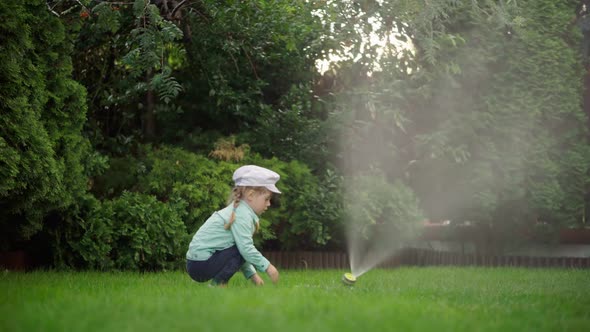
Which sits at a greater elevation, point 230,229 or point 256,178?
point 256,178

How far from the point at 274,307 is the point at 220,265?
5.30 feet

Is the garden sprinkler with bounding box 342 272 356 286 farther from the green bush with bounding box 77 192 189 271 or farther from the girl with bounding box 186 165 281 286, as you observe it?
the green bush with bounding box 77 192 189 271

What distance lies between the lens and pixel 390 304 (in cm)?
487

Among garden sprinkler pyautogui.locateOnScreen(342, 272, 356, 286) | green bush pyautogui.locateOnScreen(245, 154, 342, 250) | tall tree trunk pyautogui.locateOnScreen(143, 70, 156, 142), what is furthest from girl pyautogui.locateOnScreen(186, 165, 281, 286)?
tall tree trunk pyautogui.locateOnScreen(143, 70, 156, 142)

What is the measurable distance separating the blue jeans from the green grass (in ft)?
0.62

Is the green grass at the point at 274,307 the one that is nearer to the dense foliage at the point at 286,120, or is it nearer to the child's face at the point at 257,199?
the child's face at the point at 257,199

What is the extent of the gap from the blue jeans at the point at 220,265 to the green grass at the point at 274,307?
0.19 meters

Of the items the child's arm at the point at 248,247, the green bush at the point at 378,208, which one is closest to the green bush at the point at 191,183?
the green bush at the point at 378,208

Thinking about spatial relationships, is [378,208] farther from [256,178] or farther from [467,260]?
[256,178]

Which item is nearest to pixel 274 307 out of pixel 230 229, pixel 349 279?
pixel 230 229

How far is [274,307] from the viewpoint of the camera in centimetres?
444

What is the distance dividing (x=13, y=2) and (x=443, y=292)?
15.4 ft

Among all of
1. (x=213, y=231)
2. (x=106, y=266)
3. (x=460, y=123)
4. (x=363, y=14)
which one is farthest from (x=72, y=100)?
(x=460, y=123)

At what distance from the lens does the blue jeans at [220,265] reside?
5957 millimetres
